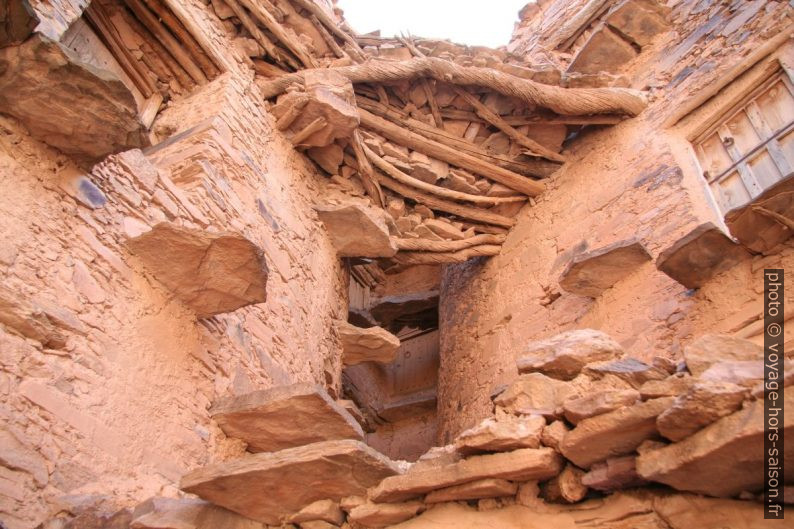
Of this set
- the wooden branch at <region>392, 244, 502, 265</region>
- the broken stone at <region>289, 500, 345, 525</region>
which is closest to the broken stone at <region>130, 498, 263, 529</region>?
the broken stone at <region>289, 500, 345, 525</region>

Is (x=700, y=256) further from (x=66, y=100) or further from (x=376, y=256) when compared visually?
(x=66, y=100)

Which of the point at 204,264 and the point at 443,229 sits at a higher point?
the point at 443,229

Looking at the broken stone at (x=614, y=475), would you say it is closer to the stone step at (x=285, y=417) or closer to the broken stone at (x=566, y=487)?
the broken stone at (x=566, y=487)

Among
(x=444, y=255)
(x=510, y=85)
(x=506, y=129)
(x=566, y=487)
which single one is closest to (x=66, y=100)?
(x=566, y=487)

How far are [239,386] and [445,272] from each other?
4538mm

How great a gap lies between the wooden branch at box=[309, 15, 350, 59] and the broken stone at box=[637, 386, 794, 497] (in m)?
Answer: 5.05

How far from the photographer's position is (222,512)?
2271mm

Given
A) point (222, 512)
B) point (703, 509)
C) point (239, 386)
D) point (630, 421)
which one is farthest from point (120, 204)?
point (703, 509)

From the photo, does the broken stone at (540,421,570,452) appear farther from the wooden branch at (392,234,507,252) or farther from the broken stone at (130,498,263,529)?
the wooden branch at (392,234,507,252)

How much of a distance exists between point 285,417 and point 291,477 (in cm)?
82

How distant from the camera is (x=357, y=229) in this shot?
5.41 m

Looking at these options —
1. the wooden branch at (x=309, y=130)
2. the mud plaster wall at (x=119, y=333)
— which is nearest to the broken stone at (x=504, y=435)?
the mud plaster wall at (x=119, y=333)

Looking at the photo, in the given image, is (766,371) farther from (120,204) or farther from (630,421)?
(120,204)

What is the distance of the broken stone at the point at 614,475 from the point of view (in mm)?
1731
